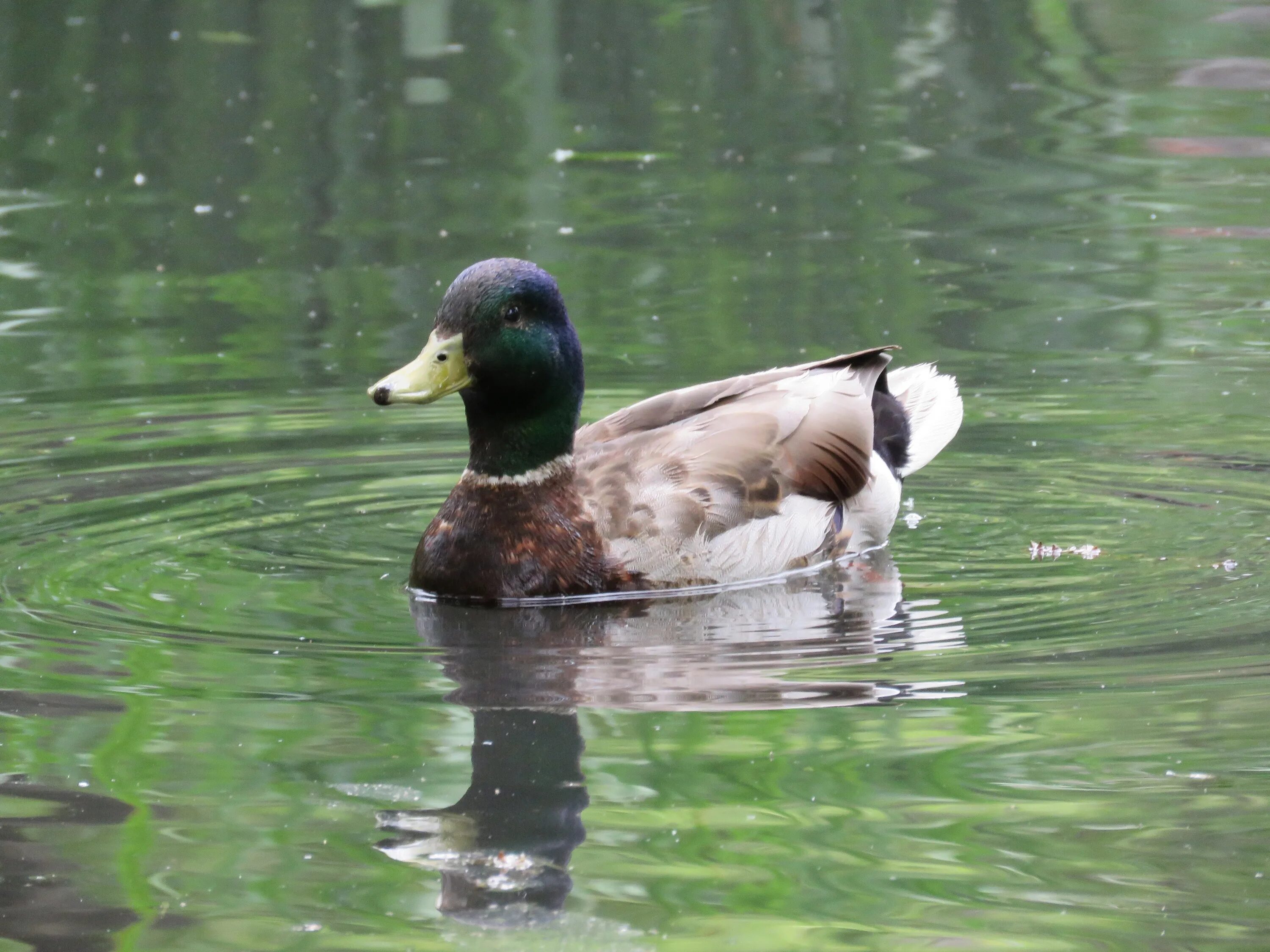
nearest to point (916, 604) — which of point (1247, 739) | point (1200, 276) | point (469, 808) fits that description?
point (1247, 739)

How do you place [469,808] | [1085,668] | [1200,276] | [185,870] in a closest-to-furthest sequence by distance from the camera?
[185,870], [469,808], [1085,668], [1200,276]

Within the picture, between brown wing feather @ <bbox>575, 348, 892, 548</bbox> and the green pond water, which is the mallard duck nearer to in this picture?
brown wing feather @ <bbox>575, 348, 892, 548</bbox>

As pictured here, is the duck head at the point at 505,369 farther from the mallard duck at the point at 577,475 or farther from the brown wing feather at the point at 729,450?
the brown wing feather at the point at 729,450

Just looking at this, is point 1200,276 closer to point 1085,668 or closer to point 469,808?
point 1085,668

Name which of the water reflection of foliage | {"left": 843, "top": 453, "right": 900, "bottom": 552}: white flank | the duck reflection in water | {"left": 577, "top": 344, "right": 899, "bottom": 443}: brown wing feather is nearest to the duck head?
{"left": 577, "top": 344, "right": 899, "bottom": 443}: brown wing feather

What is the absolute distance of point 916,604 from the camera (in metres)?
7.79

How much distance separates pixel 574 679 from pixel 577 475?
1.63m

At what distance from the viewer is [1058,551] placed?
327 inches

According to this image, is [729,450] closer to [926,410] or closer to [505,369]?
[505,369]

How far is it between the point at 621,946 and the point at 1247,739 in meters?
2.22

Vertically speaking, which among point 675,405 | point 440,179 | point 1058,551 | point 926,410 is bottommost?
point 1058,551

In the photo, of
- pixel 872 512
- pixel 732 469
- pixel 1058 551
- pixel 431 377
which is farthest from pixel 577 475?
pixel 1058 551

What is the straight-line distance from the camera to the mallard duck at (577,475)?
25.9 feet

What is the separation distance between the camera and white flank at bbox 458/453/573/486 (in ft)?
26.6
